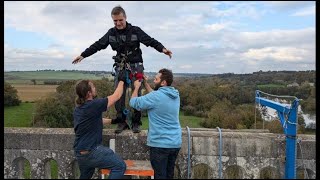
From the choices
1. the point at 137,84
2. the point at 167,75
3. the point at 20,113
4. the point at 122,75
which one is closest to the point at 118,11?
the point at 122,75

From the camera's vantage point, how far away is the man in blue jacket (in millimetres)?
4723

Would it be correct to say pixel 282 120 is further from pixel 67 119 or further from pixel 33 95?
pixel 33 95

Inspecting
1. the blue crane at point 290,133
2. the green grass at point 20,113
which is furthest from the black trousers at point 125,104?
the green grass at point 20,113

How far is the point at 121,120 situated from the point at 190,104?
21860 mm

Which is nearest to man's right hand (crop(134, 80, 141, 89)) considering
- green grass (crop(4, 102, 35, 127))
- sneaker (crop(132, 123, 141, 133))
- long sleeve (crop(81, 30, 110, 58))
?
sneaker (crop(132, 123, 141, 133))

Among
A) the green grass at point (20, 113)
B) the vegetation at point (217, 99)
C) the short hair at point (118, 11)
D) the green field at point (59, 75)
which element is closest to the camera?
the short hair at point (118, 11)

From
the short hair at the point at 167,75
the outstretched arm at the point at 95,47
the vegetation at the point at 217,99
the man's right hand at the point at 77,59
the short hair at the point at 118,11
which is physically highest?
the short hair at the point at 118,11

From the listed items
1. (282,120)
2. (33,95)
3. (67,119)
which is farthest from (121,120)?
(33,95)

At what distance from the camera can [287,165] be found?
16.6 feet

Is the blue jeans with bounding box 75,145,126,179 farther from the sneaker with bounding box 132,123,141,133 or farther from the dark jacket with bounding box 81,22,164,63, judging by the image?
the dark jacket with bounding box 81,22,164,63

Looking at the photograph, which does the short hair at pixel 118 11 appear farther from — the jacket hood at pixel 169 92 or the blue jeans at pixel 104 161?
the blue jeans at pixel 104 161

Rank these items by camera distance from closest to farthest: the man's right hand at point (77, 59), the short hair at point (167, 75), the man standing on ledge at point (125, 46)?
the short hair at point (167, 75), the man standing on ledge at point (125, 46), the man's right hand at point (77, 59)

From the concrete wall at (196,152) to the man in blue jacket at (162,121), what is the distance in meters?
0.60

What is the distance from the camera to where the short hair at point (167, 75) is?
4.84 meters
